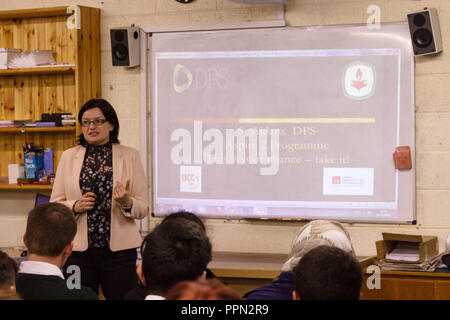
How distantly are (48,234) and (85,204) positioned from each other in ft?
3.02

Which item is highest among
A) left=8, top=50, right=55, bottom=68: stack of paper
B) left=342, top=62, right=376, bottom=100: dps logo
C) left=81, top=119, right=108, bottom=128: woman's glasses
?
left=8, top=50, right=55, bottom=68: stack of paper

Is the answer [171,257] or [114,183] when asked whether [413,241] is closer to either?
[114,183]

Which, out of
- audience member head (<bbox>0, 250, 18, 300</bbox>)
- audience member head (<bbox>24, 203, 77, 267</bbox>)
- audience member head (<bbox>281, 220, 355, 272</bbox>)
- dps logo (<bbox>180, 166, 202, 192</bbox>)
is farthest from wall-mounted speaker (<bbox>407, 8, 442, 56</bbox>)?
audience member head (<bbox>0, 250, 18, 300</bbox>)

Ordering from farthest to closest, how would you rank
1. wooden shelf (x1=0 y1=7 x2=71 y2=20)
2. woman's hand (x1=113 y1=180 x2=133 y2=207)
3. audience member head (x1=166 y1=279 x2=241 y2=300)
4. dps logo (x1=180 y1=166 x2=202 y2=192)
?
wooden shelf (x1=0 y1=7 x2=71 y2=20), dps logo (x1=180 y1=166 x2=202 y2=192), woman's hand (x1=113 y1=180 x2=133 y2=207), audience member head (x1=166 y1=279 x2=241 y2=300)

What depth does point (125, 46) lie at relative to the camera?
4402 mm

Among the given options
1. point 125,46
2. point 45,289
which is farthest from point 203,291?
point 125,46

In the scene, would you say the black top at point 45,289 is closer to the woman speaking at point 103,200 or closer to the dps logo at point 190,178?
the woman speaking at point 103,200

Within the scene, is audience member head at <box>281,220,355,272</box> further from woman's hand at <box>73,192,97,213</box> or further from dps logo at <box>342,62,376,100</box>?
dps logo at <box>342,62,376,100</box>

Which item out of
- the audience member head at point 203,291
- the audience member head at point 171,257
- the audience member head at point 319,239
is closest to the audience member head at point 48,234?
the audience member head at point 171,257

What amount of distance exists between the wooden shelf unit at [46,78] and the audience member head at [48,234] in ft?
7.49

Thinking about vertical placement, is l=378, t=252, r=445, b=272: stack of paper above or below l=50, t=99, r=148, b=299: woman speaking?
below

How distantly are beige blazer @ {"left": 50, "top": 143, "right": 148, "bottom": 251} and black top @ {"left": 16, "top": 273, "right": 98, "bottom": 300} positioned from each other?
1039 millimetres

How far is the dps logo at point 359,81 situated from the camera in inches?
160

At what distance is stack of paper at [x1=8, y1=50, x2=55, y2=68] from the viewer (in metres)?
4.44
